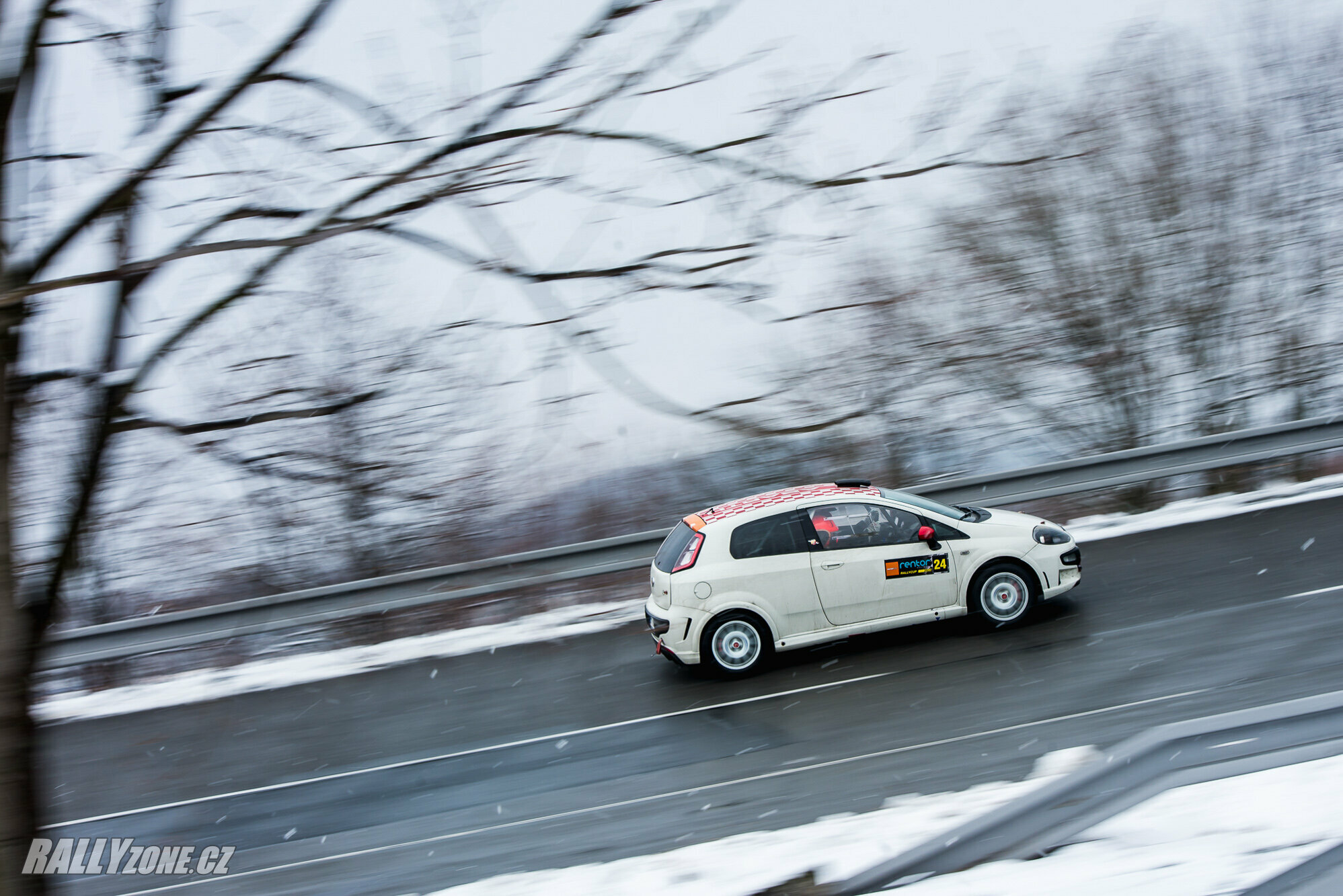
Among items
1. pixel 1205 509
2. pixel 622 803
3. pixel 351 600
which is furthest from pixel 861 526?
pixel 351 600

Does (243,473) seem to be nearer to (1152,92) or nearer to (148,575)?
(148,575)

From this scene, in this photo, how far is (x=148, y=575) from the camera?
1280cm

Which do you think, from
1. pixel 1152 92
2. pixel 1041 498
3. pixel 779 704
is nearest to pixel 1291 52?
pixel 1152 92

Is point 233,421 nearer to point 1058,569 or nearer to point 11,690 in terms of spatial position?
point 11,690

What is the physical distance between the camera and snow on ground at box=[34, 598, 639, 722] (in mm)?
10898

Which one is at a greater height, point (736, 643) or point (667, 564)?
Answer: point (667, 564)

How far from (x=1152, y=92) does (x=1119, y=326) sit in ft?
14.1

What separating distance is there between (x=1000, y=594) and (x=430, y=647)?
6454 millimetres

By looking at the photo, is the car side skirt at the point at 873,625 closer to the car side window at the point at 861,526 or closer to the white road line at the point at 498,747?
the white road line at the point at 498,747

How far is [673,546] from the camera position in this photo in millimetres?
9312

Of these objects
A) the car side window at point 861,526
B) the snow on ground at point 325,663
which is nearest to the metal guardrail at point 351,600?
the snow on ground at point 325,663

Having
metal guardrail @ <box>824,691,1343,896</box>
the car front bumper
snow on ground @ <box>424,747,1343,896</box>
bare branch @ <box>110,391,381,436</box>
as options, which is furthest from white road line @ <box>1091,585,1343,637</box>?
bare branch @ <box>110,391,381,436</box>

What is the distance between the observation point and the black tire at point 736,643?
884cm

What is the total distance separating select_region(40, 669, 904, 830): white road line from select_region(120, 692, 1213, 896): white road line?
1348 millimetres
